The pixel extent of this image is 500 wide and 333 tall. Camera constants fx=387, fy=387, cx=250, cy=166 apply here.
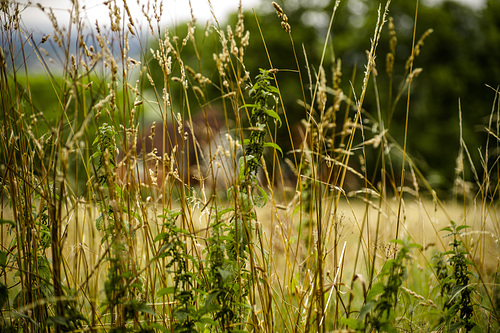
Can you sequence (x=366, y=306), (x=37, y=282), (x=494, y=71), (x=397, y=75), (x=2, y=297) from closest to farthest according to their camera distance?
(x=366, y=306)
(x=2, y=297)
(x=37, y=282)
(x=494, y=71)
(x=397, y=75)

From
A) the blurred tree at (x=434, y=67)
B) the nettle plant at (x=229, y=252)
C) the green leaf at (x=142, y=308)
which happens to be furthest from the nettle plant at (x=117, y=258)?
the blurred tree at (x=434, y=67)

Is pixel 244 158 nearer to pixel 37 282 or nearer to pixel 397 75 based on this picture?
pixel 37 282

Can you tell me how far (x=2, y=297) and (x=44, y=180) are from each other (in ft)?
1.41

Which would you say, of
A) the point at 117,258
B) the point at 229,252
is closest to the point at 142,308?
the point at 117,258

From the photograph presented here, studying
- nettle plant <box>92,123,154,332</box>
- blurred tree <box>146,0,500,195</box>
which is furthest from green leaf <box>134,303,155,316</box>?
blurred tree <box>146,0,500,195</box>

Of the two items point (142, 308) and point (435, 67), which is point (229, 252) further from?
point (435, 67)

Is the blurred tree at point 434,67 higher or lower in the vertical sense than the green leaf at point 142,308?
higher

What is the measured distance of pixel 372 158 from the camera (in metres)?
14.4

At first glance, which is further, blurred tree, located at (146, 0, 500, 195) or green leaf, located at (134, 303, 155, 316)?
blurred tree, located at (146, 0, 500, 195)

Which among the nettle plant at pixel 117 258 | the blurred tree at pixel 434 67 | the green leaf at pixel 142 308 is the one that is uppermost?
the blurred tree at pixel 434 67

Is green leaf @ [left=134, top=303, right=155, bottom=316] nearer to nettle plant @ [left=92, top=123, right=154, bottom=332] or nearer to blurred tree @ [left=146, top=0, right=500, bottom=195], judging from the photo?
nettle plant @ [left=92, top=123, right=154, bottom=332]

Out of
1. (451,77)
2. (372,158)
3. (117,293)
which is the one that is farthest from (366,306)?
(451,77)

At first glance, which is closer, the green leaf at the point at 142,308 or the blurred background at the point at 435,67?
the green leaf at the point at 142,308

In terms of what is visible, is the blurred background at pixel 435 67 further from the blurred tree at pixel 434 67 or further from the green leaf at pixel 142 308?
the green leaf at pixel 142 308
